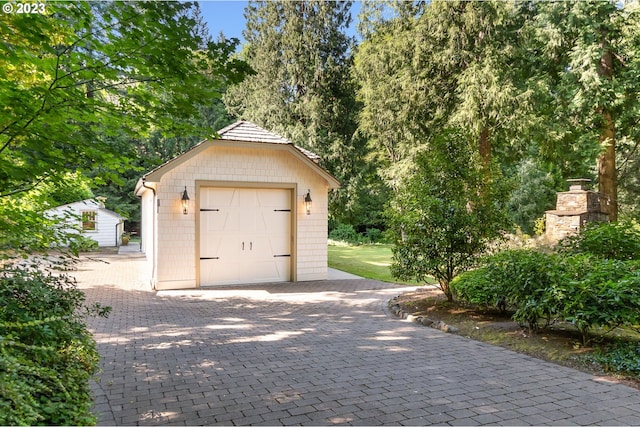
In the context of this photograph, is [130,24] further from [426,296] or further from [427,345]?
[426,296]

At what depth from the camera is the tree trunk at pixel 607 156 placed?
46.7 ft

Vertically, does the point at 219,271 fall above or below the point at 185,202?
below

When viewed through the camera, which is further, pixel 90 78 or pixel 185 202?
pixel 185 202

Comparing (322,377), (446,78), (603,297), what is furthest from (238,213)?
(446,78)

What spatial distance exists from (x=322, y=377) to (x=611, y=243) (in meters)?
5.74

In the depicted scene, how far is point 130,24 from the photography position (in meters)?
3.54

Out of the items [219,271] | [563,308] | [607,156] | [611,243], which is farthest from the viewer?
[607,156]

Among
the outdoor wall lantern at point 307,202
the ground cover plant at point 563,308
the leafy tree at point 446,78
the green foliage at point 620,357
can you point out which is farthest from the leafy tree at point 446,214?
the leafy tree at point 446,78

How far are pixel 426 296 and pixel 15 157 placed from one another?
24.5ft

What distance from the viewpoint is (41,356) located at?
2.80 meters

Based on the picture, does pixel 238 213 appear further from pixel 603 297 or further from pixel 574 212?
pixel 574 212

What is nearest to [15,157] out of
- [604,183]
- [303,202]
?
[303,202]

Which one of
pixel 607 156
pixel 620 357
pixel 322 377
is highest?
pixel 607 156

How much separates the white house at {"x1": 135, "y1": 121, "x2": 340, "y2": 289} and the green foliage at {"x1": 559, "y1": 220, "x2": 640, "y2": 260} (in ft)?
20.0
